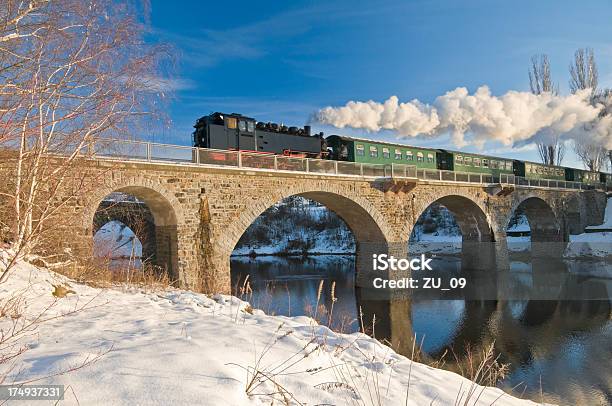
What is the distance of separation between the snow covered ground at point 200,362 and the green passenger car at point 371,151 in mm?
16100

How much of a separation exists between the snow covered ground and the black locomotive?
11277mm

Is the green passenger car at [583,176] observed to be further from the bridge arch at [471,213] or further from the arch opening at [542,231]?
the bridge arch at [471,213]

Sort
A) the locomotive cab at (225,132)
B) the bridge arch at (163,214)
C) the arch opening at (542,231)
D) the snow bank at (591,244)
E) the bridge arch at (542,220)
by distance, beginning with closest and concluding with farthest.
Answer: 1. the bridge arch at (163,214)
2. the locomotive cab at (225,132)
3. the snow bank at (591,244)
4. the bridge arch at (542,220)
5. the arch opening at (542,231)

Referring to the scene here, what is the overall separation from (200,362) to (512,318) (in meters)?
17.6

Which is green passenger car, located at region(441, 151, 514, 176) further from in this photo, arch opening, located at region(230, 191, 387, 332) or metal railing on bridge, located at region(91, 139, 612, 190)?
arch opening, located at region(230, 191, 387, 332)

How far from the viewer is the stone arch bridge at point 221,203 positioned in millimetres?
10258

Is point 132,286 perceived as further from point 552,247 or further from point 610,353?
point 552,247

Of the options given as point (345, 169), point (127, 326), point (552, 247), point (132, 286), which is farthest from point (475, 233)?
point (127, 326)

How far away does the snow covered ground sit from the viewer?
7.96ft

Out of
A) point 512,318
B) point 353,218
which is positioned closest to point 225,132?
Answer: point 353,218

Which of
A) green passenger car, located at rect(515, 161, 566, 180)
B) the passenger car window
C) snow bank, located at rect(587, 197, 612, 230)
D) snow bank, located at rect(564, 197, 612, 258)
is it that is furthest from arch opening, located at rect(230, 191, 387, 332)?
snow bank, located at rect(587, 197, 612, 230)

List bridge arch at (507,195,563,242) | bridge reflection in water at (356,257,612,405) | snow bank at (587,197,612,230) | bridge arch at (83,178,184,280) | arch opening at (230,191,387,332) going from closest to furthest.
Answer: bridge reflection in water at (356,257,612,405)
bridge arch at (83,178,184,280)
arch opening at (230,191,387,332)
bridge arch at (507,195,563,242)
snow bank at (587,197,612,230)

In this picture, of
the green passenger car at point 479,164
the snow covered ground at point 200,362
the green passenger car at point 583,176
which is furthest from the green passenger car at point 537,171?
the snow covered ground at point 200,362

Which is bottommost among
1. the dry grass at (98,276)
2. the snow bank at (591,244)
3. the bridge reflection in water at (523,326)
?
the bridge reflection in water at (523,326)
